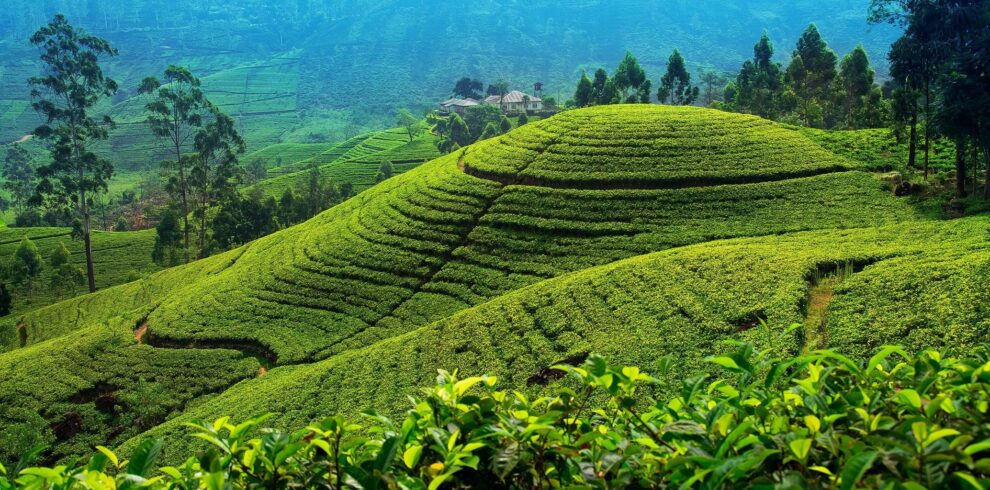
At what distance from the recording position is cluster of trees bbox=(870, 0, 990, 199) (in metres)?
21.1

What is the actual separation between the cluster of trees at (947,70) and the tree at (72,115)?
159 ft

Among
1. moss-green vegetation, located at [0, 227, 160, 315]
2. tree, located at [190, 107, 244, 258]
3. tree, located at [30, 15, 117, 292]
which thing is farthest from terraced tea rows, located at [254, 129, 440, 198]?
tree, located at [30, 15, 117, 292]

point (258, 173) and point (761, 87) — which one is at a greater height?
point (761, 87)

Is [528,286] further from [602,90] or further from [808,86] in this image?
[808,86]

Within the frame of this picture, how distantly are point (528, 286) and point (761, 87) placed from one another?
38165 millimetres

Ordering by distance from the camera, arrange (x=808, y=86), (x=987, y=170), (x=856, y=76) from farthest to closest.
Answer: (x=808, y=86), (x=856, y=76), (x=987, y=170)

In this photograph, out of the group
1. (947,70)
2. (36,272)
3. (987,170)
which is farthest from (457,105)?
(987,170)

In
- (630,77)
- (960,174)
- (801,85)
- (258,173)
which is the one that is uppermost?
(630,77)

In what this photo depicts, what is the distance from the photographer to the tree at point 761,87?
50.0 metres

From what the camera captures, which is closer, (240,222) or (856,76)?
(856,76)

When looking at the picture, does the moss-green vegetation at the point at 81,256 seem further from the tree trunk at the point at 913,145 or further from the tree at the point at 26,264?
the tree trunk at the point at 913,145

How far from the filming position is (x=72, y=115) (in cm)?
4778

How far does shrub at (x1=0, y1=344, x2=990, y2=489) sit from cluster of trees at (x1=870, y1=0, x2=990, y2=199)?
74.8 ft

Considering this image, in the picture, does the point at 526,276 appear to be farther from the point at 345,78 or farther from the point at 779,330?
the point at 345,78
